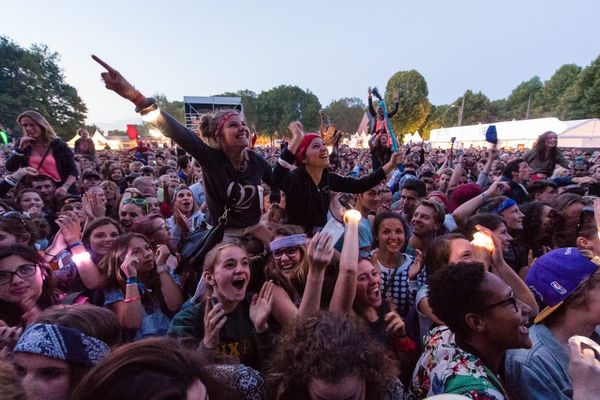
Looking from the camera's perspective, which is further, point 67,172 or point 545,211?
A: point 67,172

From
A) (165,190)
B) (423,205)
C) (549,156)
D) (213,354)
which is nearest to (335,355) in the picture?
(213,354)

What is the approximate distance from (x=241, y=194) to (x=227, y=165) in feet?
0.85

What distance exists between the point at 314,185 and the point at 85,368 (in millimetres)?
2298

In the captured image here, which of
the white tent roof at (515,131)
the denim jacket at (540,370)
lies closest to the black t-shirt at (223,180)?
the denim jacket at (540,370)

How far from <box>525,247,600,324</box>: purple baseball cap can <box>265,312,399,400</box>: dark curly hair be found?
1111 millimetres

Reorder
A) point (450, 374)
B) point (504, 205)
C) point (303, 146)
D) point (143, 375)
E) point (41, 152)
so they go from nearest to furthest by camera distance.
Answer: point (143, 375), point (450, 374), point (303, 146), point (504, 205), point (41, 152)

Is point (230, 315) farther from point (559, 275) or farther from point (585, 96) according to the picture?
point (585, 96)

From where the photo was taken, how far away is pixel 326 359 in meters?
1.43

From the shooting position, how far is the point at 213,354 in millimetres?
1760

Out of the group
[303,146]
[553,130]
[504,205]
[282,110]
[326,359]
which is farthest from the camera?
[282,110]

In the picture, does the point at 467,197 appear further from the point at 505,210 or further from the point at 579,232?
the point at 579,232

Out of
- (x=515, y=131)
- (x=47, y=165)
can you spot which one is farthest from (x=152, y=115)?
(x=515, y=131)

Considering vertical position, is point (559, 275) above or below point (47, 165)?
below

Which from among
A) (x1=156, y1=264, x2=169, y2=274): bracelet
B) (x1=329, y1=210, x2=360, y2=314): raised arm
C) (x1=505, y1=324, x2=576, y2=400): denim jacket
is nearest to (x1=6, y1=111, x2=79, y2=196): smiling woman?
(x1=156, y1=264, x2=169, y2=274): bracelet
